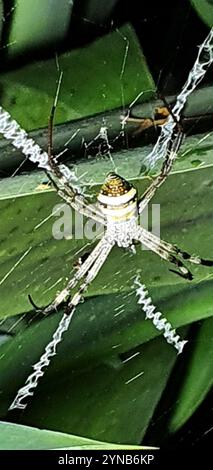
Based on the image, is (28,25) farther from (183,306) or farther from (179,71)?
(183,306)

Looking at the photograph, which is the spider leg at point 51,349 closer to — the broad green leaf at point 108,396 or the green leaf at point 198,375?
the broad green leaf at point 108,396

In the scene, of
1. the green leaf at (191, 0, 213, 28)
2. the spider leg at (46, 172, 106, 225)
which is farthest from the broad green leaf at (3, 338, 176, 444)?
the green leaf at (191, 0, 213, 28)

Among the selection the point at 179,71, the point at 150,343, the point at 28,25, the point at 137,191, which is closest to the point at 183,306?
the point at 150,343

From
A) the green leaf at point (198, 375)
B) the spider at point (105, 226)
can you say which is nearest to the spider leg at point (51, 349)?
the spider at point (105, 226)

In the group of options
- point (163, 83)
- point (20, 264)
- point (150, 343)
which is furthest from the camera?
point (150, 343)

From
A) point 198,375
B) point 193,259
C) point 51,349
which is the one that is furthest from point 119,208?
point 198,375
